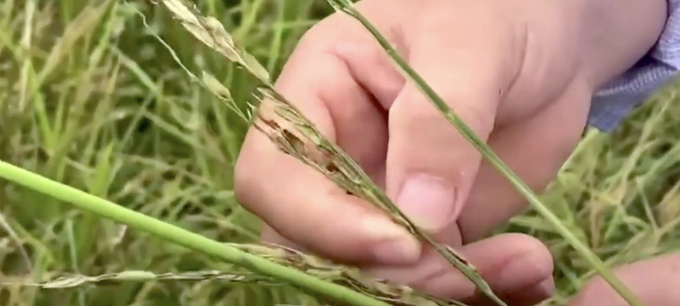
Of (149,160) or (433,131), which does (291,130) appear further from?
(149,160)

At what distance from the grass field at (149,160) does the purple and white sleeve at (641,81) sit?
3 centimetres

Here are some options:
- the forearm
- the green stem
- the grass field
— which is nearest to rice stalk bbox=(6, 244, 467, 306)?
the green stem

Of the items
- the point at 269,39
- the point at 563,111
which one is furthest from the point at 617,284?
the point at 269,39

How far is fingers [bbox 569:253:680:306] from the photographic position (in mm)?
392

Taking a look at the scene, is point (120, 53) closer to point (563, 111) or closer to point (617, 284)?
point (563, 111)

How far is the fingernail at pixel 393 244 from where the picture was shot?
35cm

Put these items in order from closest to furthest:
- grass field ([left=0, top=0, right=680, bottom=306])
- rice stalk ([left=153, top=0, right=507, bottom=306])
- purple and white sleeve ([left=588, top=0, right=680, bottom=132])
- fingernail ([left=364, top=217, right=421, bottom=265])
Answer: rice stalk ([left=153, top=0, right=507, bottom=306]) < fingernail ([left=364, top=217, right=421, bottom=265]) < grass field ([left=0, top=0, right=680, bottom=306]) < purple and white sleeve ([left=588, top=0, right=680, bottom=132])

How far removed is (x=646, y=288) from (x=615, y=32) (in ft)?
0.90

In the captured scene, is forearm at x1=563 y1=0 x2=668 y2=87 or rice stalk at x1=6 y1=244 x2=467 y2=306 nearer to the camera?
rice stalk at x1=6 y1=244 x2=467 y2=306

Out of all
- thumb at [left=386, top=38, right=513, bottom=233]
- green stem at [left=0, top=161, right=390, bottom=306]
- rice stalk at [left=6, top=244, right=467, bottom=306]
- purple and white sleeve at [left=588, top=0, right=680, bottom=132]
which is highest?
purple and white sleeve at [left=588, top=0, right=680, bottom=132]

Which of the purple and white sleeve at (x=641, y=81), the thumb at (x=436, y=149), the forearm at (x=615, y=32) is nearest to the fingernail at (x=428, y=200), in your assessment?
the thumb at (x=436, y=149)

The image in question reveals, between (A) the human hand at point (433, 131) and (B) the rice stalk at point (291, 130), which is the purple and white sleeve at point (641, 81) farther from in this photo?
(B) the rice stalk at point (291, 130)

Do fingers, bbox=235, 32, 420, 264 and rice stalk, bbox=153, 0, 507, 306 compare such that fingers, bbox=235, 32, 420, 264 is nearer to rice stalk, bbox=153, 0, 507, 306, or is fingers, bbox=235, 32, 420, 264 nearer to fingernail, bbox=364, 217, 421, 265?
fingernail, bbox=364, 217, 421, 265

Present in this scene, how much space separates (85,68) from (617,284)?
0.41 metres
